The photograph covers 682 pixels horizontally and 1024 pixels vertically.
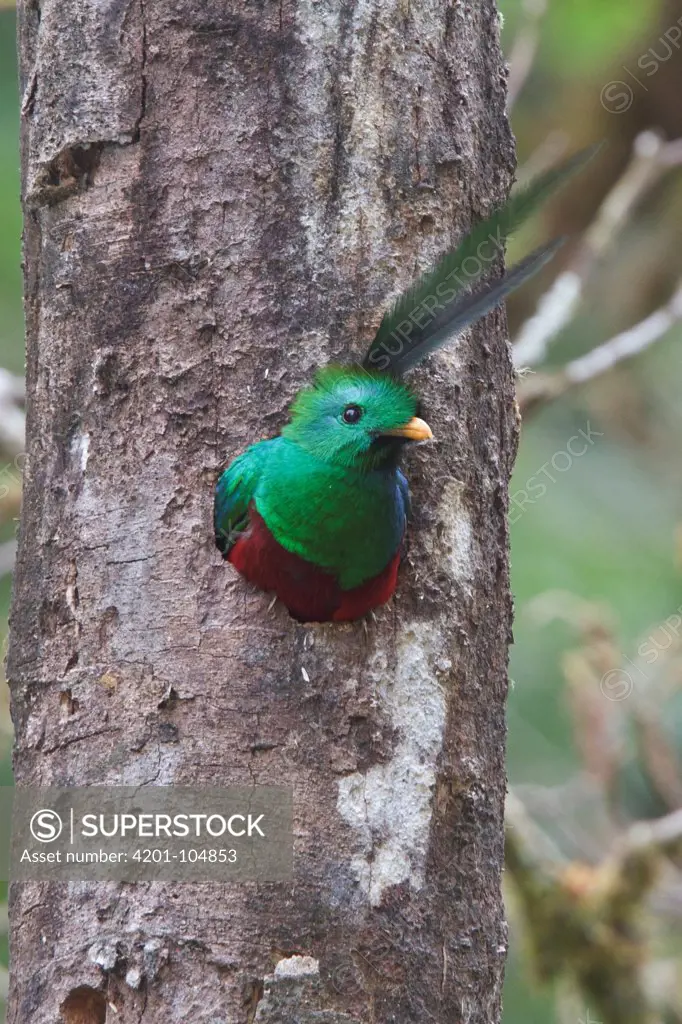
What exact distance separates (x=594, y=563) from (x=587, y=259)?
2.17 meters

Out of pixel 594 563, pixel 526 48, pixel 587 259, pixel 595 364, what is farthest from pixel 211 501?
pixel 594 563

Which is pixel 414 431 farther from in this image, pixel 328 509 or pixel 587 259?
pixel 587 259

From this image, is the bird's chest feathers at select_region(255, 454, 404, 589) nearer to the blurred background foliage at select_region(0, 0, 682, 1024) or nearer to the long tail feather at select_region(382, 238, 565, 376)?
the long tail feather at select_region(382, 238, 565, 376)

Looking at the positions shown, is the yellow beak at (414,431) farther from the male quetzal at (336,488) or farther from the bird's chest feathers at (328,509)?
the bird's chest feathers at (328,509)

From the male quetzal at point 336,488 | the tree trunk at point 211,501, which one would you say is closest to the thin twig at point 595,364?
the tree trunk at point 211,501

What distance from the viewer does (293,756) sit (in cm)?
269

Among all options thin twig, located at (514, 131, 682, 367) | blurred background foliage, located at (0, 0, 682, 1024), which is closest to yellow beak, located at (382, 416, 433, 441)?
thin twig, located at (514, 131, 682, 367)

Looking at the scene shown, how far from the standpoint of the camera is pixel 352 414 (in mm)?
2861

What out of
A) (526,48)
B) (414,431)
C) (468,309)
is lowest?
(414,431)

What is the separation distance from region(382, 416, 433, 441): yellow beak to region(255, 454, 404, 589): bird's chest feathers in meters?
0.11

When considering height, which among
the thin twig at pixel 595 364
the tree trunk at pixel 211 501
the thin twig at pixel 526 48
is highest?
the thin twig at pixel 526 48

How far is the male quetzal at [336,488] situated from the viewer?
2814mm

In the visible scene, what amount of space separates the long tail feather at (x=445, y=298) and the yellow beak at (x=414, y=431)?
12cm

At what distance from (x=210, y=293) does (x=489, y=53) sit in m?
1.00
